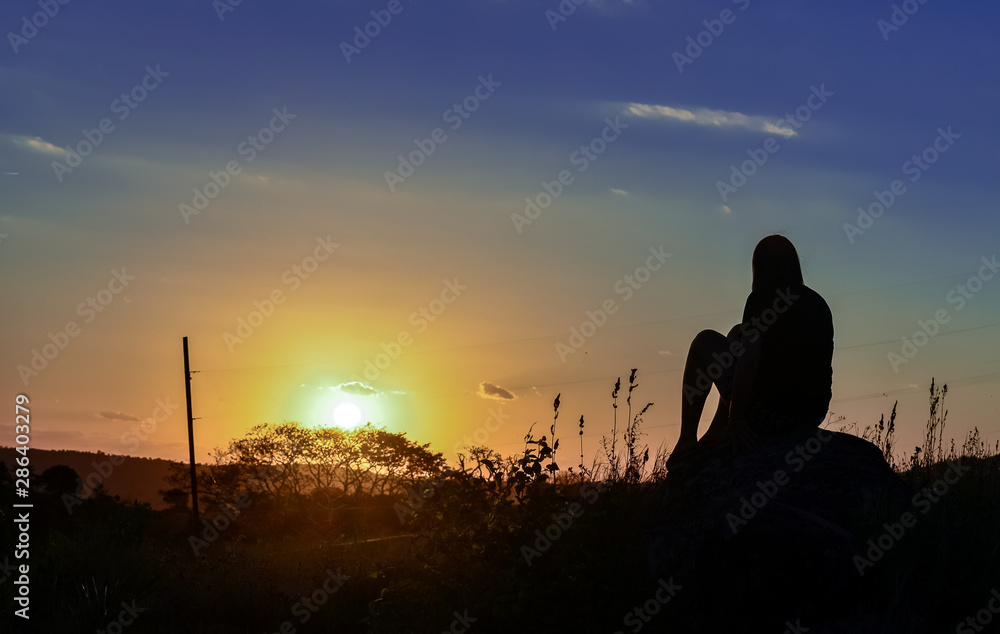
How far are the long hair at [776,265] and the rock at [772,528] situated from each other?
1.34 metres

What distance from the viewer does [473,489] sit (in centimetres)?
758

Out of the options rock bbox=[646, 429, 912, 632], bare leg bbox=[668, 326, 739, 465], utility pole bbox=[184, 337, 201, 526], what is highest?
utility pole bbox=[184, 337, 201, 526]

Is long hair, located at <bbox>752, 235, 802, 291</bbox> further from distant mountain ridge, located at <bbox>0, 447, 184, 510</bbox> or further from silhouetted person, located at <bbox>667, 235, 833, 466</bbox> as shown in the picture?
distant mountain ridge, located at <bbox>0, 447, 184, 510</bbox>

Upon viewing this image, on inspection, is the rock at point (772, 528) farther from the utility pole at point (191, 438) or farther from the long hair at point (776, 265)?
the utility pole at point (191, 438)

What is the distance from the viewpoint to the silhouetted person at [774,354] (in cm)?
705

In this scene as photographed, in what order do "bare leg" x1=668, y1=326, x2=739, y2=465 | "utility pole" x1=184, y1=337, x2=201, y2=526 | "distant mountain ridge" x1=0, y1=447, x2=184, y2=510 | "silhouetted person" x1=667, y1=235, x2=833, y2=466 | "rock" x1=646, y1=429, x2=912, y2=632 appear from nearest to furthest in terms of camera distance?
"rock" x1=646, y1=429, x2=912, y2=632 < "silhouetted person" x1=667, y1=235, x2=833, y2=466 < "bare leg" x1=668, y1=326, x2=739, y2=465 < "utility pole" x1=184, y1=337, x2=201, y2=526 < "distant mountain ridge" x1=0, y1=447, x2=184, y2=510

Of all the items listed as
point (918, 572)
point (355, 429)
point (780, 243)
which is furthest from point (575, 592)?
point (355, 429)

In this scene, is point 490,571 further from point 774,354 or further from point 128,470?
point 128,470

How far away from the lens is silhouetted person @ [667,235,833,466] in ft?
23.1

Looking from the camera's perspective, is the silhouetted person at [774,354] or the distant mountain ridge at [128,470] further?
the distant mountain ridge at [128,470]

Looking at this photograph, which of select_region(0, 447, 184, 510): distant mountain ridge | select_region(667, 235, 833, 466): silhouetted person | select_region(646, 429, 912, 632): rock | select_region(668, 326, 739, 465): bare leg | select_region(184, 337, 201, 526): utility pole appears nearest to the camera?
select_region(646, 429, 912, 632): rock

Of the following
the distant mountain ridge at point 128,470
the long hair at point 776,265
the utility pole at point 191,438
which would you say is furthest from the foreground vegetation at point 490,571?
the distant mountain ridge at point 128,470

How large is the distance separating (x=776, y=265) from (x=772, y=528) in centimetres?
243

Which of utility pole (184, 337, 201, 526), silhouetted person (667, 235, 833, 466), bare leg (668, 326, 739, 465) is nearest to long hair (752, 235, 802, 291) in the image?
silhouetted person (667, 235, 833, 466)
